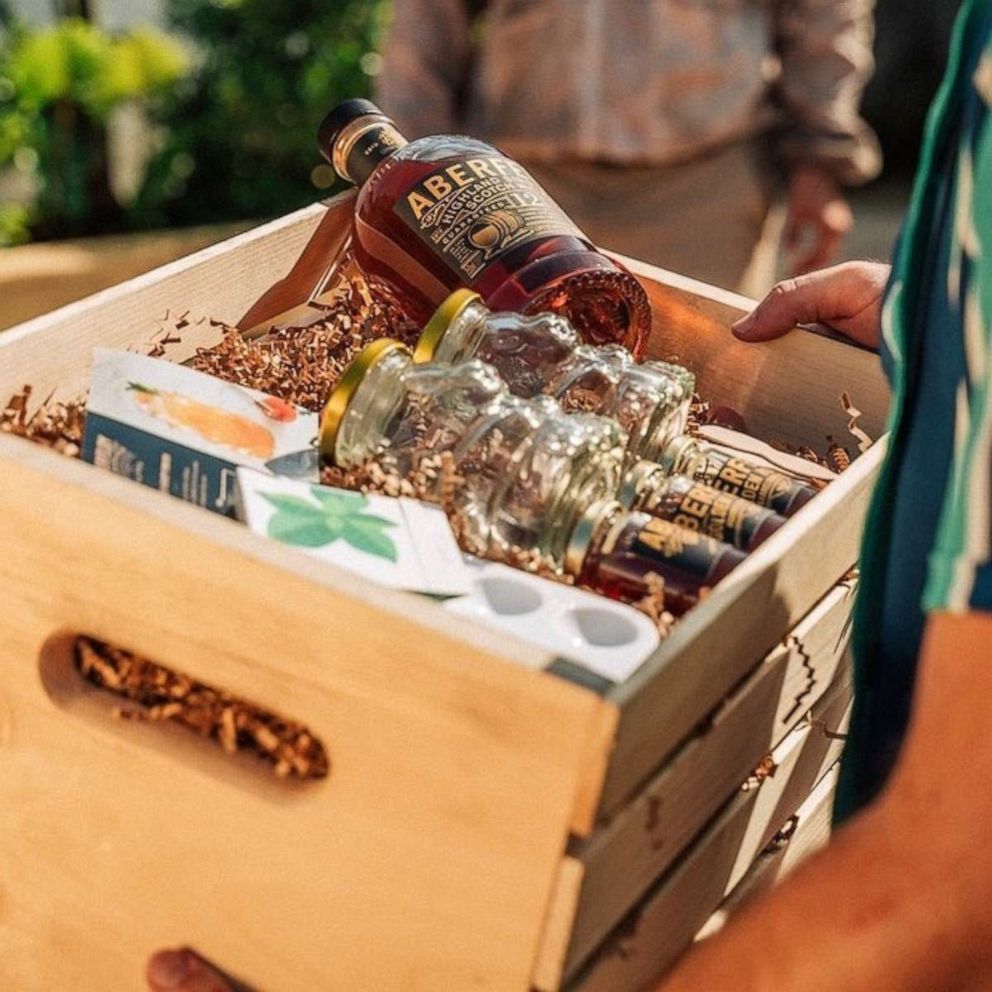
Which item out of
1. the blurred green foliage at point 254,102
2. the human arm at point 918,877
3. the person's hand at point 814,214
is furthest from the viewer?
the blurred green foliage at point 254,102

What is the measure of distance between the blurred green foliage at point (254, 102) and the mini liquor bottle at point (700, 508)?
2621 millimetres

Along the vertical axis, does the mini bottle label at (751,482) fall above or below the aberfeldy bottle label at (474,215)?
below

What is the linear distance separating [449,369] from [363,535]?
0.18 meters

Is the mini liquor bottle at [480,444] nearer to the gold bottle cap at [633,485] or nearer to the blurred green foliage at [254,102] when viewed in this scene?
the gold bottle cap at [633,485]

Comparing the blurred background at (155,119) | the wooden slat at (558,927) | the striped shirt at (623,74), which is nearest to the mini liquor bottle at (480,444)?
the wooden slat at (558,927)

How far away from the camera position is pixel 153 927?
36.8 inches

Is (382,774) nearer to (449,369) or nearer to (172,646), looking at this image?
(172,646)

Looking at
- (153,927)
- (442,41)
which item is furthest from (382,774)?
(442,41)

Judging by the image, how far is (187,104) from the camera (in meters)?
3.67

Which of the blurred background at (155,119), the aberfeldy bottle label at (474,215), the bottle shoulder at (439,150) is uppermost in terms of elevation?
the bottle shoulder at (439,150)

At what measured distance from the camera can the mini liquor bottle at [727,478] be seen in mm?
1019

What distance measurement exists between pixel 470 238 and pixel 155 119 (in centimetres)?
276

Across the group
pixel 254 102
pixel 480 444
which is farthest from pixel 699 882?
pixel 254 102

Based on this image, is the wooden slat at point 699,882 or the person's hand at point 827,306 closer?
the wooden slat at point 699,882
